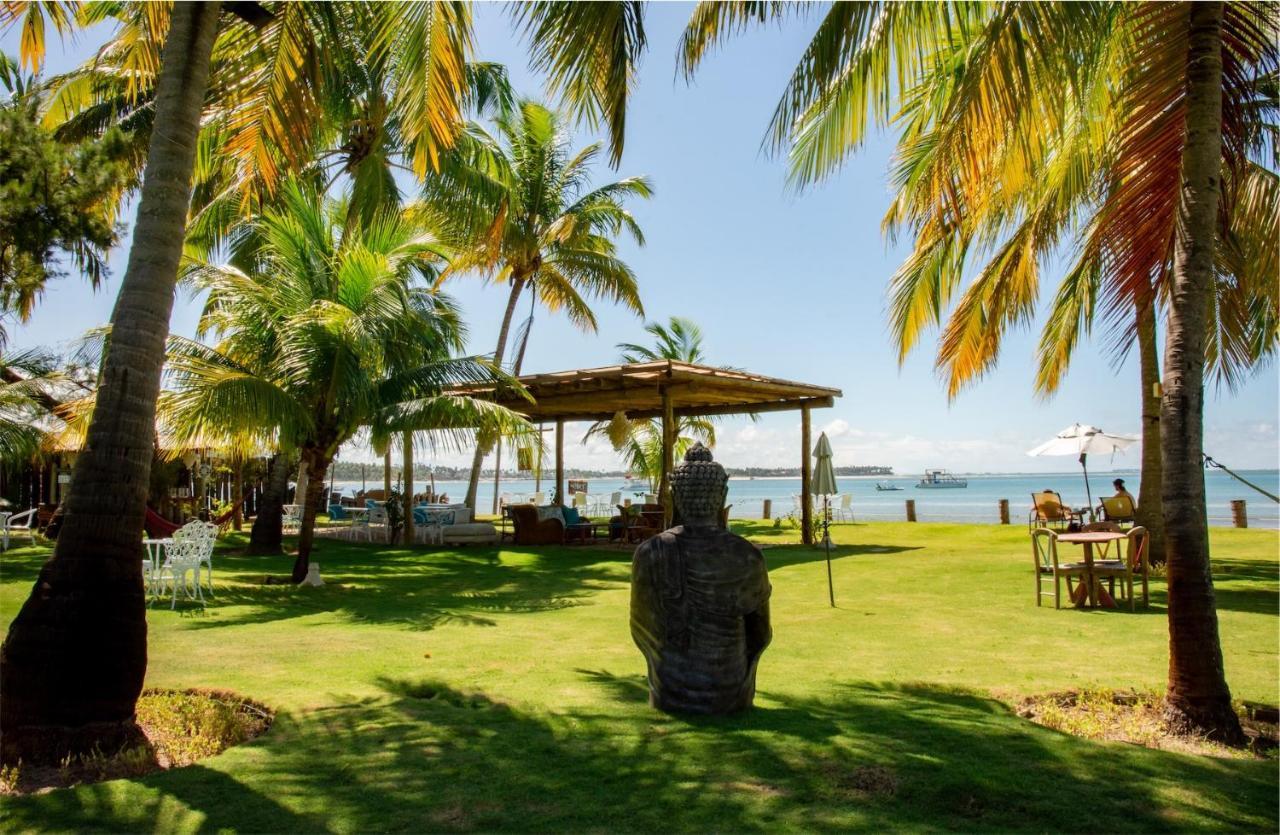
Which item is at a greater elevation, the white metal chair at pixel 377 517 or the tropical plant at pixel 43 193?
the tropical plant at pixel 43 193

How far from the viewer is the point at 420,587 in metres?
11.4

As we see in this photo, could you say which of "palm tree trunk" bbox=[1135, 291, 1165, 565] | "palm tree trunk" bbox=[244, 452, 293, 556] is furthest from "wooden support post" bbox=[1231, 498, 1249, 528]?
"palm tree trunk" bbox=[244, 452, 293, 556]

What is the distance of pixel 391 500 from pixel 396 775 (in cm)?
1587

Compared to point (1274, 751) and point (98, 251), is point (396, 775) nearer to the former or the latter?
point (1274, 751)

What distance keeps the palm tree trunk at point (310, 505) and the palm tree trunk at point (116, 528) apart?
21.5 ft

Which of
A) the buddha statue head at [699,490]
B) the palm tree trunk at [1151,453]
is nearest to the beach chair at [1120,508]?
the palm tree trunk at [1151,453]

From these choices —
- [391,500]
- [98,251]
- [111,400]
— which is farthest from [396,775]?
[391,500]

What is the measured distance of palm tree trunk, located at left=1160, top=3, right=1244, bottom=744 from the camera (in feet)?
15.2

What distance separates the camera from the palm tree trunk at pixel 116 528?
4266 mm

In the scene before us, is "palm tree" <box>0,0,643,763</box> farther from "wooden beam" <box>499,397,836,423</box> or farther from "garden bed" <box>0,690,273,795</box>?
"wooden beam" <box>499,397,836,423</box>

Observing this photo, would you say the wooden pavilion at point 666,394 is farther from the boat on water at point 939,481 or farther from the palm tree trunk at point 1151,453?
the boat on water at point 939,481

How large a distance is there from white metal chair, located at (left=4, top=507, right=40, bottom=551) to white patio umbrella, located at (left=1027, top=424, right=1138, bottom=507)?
19.9 meters

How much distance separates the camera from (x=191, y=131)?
4922 millimetres

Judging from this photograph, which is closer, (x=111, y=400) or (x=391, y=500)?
(x=111, y=400)
